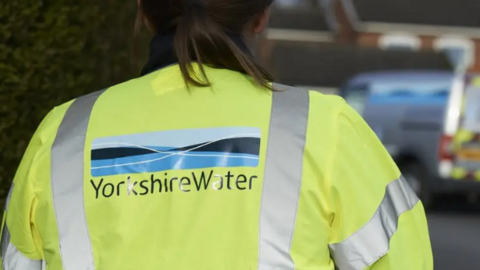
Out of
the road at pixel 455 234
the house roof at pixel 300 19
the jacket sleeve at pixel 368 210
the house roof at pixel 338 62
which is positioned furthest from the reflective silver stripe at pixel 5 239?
the house roof at pixel 300 19

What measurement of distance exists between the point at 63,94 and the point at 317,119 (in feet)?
6.40

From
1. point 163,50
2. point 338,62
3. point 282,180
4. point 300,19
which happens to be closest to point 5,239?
point 163,50

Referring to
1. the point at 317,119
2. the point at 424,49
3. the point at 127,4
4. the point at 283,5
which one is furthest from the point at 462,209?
the point at 283,5

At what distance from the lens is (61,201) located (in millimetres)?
1854

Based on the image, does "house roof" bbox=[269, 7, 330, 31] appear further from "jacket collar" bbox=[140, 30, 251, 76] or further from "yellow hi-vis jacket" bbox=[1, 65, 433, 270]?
"yellow hi-vis jacket" bbox=[1, 65, 433, 270]

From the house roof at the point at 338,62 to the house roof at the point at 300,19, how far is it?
11.2ft

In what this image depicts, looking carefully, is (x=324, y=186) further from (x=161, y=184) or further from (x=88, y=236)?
(x=88, y=236)

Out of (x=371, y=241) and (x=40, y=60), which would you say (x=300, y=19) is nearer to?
(x=40, y=60)

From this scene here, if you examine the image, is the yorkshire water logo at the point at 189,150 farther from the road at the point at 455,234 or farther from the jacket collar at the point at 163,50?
the road at the point at 455,234

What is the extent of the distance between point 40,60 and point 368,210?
6.51ft

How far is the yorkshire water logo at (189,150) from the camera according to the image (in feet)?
6.05

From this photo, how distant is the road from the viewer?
9289mm

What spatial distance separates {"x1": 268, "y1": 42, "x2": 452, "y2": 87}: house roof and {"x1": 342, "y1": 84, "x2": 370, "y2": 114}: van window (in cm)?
1383

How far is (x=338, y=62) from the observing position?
30312mm
